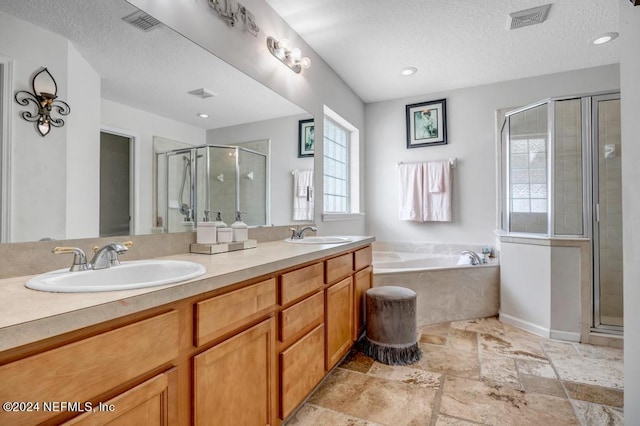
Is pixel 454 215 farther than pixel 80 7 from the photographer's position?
Yes

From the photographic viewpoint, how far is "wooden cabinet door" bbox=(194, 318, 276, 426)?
0.98m

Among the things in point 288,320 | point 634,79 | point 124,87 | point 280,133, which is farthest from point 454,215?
point 124,87

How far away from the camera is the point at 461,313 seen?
309cm

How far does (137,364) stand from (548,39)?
11.7 feet

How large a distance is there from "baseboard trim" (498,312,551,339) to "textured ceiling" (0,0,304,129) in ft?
9.46

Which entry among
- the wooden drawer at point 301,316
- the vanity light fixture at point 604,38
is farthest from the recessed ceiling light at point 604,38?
the wooden drawer at point 301,316

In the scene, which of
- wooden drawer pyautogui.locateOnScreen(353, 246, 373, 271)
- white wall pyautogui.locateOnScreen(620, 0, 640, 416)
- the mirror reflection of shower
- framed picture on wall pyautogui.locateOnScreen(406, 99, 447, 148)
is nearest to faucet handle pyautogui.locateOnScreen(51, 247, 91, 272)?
the mirror reflection of shower

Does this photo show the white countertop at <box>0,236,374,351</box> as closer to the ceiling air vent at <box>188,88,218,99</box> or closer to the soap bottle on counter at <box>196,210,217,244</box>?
the soap bottle on counter at <box>196,210,217,244</box>

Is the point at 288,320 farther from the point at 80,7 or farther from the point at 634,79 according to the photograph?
the point at 634,79

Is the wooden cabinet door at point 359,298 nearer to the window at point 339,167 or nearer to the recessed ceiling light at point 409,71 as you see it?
the window at point 339,167

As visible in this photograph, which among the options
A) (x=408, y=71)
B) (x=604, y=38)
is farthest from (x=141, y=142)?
(x=604, y=38)

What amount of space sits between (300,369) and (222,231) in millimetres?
802

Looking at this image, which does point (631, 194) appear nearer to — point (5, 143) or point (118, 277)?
point (118, 277)

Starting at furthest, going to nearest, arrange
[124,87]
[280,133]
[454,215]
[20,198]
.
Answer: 1. [454,215]
2. [280,133]
3. [124,87]
4. [20,198]
